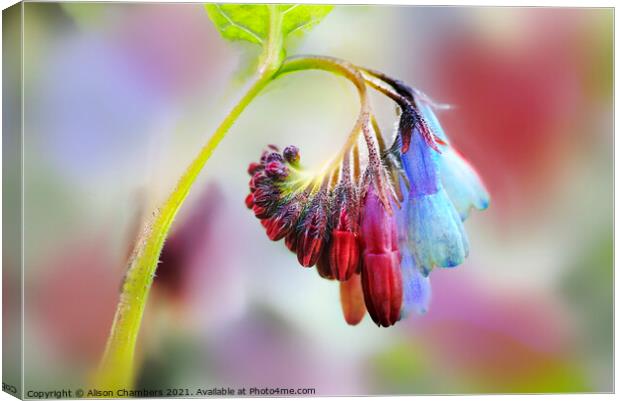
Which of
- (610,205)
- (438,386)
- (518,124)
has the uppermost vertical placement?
(518,124)

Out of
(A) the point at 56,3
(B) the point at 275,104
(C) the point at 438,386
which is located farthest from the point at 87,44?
(C) the point at 438,386

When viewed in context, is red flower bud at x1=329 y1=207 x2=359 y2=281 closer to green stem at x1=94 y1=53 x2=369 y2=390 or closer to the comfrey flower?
the comfrey flower

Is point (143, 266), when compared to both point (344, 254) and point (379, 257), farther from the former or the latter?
point (379, 257)

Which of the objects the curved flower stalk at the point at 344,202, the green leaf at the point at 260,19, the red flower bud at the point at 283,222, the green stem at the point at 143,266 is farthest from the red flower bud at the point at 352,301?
the green leaf at the point at 260,19

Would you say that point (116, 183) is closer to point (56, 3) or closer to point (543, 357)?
point (56, 3)

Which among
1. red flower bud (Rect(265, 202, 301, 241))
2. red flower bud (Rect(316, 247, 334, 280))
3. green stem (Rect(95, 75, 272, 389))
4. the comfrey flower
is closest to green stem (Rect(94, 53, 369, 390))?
green stem (Rect(95, 75, 272, 389))
